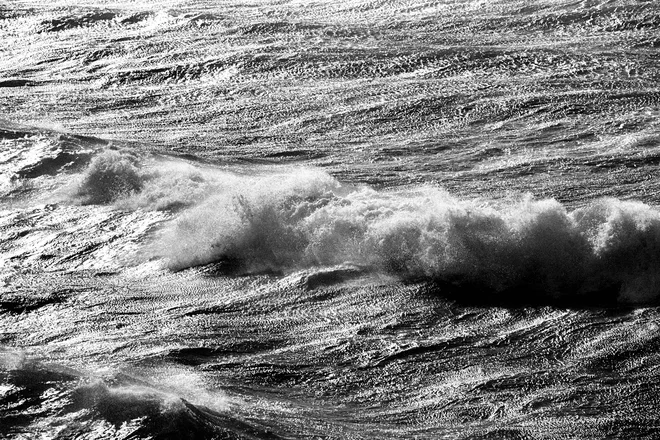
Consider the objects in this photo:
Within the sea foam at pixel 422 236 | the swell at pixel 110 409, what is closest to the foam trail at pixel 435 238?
the sea foam at pixel 422 236

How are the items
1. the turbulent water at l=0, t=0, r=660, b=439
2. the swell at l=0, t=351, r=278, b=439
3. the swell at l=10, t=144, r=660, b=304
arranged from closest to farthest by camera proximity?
1. the swell at l=0, t=351, r=278, b=439
2. the turbulent water at l=0, t=0, r=660, b=439
3. the swell at l=10, t=144, r=660, b=304

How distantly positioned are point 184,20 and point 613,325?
37.8 ft

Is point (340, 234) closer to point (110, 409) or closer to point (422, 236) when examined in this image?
point (422, 236)

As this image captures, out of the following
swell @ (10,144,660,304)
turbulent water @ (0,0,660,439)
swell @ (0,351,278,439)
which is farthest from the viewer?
swell @ (10,144,660,304)

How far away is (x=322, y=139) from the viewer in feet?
38.3

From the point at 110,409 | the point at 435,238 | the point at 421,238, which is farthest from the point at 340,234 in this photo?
the point at 110,409

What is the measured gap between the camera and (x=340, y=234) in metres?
8.55

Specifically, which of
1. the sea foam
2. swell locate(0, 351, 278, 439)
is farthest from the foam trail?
swell locate(0, 351, 278, 439)

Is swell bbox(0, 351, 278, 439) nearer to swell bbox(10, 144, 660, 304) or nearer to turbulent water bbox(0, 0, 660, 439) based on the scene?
turbulent water bbox(0, 0, 660, 439)

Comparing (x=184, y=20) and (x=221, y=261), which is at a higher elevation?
(x=184, y=20)

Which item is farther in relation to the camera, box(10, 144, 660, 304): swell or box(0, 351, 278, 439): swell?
box(10, 144, 660, 304): swell

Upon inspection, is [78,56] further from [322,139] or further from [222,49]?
[322,139]

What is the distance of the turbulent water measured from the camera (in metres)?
6.20

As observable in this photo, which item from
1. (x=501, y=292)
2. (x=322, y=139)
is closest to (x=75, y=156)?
(x=322, y=139)
